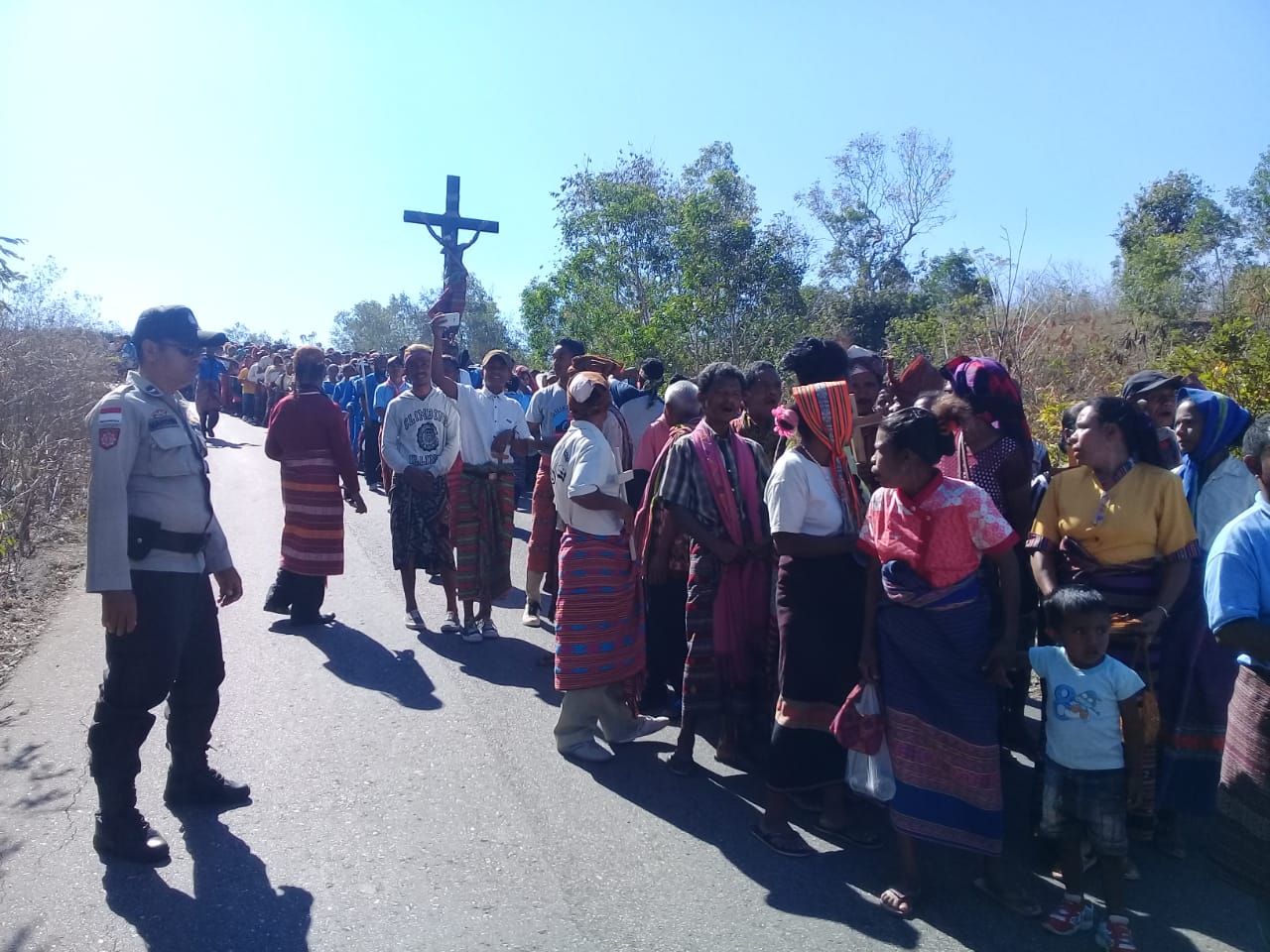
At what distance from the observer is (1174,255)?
17453mm

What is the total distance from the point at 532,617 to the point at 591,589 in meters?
2.78

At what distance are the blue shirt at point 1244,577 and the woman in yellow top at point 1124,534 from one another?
0.84 meters

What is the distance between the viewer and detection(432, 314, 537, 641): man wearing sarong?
6.96 m

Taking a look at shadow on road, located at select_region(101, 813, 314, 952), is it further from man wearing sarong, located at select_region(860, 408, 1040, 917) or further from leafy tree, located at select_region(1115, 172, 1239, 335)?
leafy tree, located at select_region(1115, 172, 1239, 335)

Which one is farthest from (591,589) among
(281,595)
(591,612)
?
(281,595)

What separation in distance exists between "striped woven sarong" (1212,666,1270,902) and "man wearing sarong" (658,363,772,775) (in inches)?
77.6

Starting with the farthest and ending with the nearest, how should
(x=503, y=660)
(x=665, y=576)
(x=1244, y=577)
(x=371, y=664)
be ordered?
(x=503, y=660) → (x=371, y=664) → (x=665, y=576) → (x=1244, y=577)

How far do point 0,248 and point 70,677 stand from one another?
3335mm

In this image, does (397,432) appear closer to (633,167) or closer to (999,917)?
(999,917)

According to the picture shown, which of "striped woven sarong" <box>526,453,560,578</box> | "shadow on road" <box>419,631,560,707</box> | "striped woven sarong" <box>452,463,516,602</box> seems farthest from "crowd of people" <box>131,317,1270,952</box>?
"striped woven sarong" <box>452,463,516,602</box>

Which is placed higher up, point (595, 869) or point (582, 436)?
point (582, 436)

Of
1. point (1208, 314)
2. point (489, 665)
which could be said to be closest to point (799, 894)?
point (489, 665)

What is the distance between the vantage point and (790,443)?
416cm

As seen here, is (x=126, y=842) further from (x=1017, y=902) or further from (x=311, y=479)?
(x=311, y=479)
